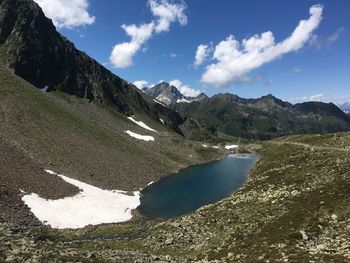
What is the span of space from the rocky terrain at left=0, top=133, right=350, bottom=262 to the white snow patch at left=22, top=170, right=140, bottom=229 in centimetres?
457

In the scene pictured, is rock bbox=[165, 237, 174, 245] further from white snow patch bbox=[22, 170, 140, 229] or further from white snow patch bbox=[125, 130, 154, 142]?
white snow patch bbox=[125, 130, 154, 142]

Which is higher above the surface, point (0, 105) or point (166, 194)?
point (0, 105)

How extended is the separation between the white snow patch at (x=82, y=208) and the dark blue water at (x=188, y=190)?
17.1 ft

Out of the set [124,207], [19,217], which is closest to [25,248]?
[19,217]

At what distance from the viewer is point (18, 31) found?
17800 centimetres

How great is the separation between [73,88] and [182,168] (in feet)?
235

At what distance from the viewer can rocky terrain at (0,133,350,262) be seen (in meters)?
38.5

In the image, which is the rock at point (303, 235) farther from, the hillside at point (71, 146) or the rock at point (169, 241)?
the hillside at point (71, 146)

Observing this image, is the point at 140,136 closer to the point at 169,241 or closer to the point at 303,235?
the point at 169,241

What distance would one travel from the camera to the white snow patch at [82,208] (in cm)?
7219

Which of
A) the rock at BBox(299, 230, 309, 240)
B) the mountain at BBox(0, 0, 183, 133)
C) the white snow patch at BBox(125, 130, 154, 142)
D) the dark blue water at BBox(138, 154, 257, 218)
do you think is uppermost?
the mountain at BBox(0, 0, 183, 133)

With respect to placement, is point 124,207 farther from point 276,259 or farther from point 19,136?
point 276,259

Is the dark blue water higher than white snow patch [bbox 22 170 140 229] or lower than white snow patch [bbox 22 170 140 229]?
higher

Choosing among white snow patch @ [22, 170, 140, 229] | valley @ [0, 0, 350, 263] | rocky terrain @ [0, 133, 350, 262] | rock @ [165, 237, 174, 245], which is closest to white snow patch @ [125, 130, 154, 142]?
valley @ [0, 0, 350, 263]
